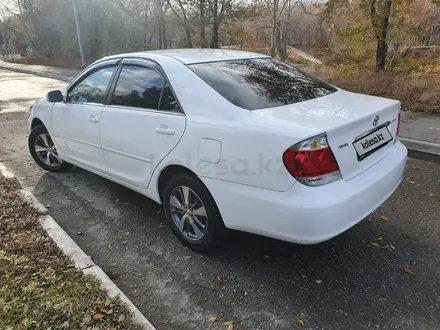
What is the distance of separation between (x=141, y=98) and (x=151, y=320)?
6.23ft

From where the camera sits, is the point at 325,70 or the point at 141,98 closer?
the point at 141,98

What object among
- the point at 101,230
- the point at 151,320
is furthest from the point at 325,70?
the point at 151,320

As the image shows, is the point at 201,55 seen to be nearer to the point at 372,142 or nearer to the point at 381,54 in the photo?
the point at 372,142

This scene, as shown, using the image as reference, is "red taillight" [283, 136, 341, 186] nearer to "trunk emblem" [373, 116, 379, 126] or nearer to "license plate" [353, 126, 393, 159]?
"license plate" [353, 126, 393, 159]

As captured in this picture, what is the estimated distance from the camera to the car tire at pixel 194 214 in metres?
2.85

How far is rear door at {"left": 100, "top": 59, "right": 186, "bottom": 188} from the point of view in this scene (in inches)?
120

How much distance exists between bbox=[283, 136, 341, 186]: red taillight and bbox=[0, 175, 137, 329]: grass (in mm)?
1386

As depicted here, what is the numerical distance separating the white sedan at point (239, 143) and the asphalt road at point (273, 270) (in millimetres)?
334

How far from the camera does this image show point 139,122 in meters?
3.27

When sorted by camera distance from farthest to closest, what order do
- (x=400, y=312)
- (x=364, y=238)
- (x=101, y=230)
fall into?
(x=101, y=230) → (x=364, y=238) → (x=400, y=312)

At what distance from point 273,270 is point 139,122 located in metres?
1.70

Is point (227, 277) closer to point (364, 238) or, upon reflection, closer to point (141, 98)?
point (364, 238)

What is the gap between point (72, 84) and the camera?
4316mm

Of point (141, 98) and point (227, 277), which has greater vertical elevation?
point (141, 98)
